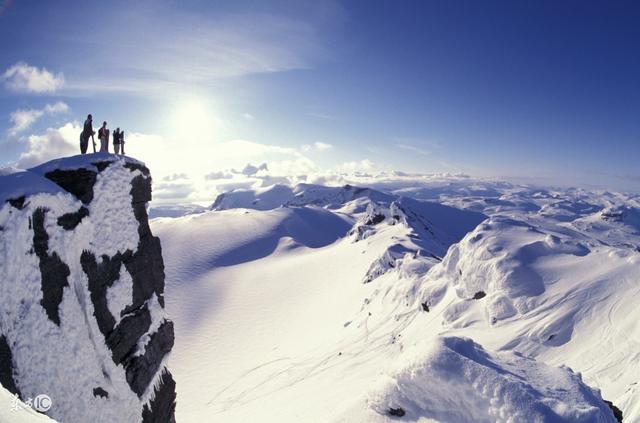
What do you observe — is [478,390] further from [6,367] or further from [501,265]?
[501,265]

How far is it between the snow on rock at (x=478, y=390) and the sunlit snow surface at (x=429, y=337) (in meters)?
0.04

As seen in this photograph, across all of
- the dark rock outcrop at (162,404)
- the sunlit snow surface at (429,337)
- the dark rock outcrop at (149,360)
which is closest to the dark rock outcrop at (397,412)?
the sunlit snow surface at (429,337)

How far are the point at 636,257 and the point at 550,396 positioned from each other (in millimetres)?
18310

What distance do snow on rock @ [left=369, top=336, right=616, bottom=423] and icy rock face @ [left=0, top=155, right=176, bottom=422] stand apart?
33.4 feet

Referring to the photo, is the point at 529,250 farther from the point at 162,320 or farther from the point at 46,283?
the point at 46,283

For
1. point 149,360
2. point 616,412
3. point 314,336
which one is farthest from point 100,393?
point 314,336

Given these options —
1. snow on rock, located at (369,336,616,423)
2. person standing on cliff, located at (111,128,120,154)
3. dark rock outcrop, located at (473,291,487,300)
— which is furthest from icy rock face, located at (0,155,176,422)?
dark rock outcrop, located at (473,291,487,300)

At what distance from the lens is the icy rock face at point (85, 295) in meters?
11.1

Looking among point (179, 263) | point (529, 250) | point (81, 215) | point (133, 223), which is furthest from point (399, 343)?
point (179, 263)

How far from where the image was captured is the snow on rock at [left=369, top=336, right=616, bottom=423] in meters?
12.0

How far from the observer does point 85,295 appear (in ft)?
46.2

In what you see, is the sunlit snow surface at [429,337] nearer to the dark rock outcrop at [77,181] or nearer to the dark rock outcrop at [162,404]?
the dark rock outcrop at [162,404]

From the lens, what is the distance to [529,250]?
30.4 meters

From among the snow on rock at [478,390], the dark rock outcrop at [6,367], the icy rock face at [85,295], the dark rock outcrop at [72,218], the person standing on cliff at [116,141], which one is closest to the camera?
the dark rock outcrop at [6,367]
